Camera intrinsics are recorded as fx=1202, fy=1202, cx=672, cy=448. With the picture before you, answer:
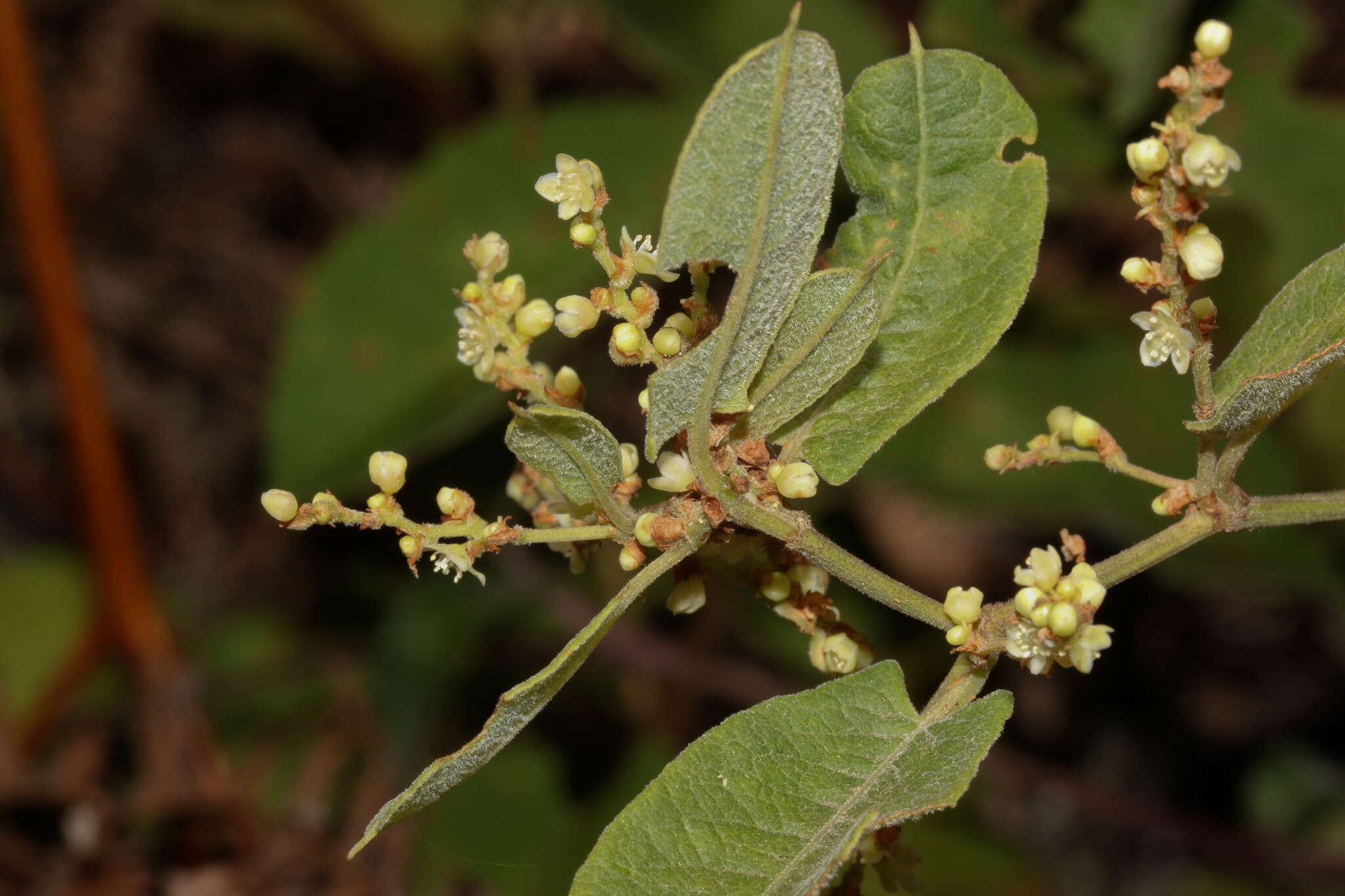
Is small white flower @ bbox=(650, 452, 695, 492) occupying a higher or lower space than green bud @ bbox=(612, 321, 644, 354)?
lower

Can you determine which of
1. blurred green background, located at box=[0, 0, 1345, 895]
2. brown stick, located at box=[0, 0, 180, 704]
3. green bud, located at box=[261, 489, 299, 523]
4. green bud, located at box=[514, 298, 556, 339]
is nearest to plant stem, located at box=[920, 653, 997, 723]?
green bud, located at box=[514, 298, 556, 339]

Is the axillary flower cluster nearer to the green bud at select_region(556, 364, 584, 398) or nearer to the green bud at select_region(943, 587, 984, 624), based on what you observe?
the green bud at select_region(943, 587, 984, 624)

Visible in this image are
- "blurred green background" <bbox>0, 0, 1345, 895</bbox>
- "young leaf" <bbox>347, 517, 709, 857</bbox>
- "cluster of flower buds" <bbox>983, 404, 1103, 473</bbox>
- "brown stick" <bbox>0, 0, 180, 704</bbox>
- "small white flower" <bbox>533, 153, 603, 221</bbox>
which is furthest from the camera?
"brown stick" <bbox>0, 0, 180, 704</bbox>

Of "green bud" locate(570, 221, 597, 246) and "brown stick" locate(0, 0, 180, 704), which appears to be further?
"brown stick" locate(0, 0, 180, 704)

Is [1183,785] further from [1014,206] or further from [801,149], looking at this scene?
[801,149]

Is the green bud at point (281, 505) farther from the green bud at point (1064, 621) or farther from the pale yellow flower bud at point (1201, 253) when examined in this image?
the pale yellow flower bud at point (1201, 253)

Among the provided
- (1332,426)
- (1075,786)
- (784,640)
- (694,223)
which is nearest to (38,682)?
(784,640)

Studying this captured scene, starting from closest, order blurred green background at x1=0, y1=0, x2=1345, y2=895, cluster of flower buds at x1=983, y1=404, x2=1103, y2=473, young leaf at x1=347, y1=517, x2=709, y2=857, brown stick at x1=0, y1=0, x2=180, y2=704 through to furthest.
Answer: young leaf at x1=347, y1=517, x2=709, y2=857
cluster of flower buds at x1=983, y1=404, x2=1103, y2=473
blurred green background at x1=0, y1=0, x2=1345, y2=895
brown stick at x1=0, y1=0, x2=180, y2=704
